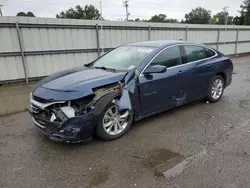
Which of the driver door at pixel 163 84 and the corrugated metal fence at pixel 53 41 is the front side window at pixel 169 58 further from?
the corrugated metal fence at pixel 53 41

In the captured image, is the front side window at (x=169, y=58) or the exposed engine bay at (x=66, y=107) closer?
the exposed engine bay at (x=66, y=107)

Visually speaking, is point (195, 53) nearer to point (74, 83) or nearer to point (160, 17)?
point (74, 83)

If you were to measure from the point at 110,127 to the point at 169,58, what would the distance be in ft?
6.07

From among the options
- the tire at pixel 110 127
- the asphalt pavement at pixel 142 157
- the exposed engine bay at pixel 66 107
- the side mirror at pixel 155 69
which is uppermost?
the side mirror at pixel 155 69

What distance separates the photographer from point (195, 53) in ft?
15.2

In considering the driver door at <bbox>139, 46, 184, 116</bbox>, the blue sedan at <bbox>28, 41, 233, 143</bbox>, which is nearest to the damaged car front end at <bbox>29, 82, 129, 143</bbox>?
the blue sedan at <bbox>28, 41, 233, 143</bbox>

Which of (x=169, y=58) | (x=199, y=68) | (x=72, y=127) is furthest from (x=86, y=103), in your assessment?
(x=199, y=68)

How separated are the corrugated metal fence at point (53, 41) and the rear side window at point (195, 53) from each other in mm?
5020

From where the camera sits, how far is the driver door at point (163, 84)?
3.62 meters

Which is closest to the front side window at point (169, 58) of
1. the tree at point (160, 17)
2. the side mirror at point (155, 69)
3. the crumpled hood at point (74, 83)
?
the side mirror at point (155, 69)

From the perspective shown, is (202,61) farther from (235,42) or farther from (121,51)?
(235,42)

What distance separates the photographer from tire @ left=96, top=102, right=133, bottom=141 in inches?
124

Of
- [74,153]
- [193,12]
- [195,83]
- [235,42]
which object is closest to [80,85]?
[74,153]

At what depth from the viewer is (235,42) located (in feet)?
51.8
